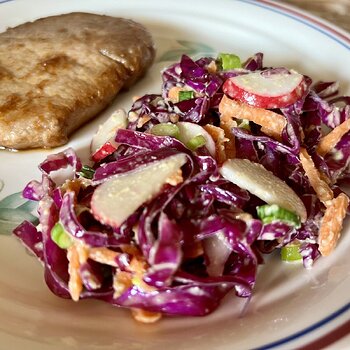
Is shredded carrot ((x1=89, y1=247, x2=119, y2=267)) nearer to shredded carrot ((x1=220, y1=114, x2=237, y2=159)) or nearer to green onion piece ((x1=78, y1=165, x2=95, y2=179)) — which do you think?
green onion piece ((x1=78, y1=165, x2=95, y2=179))

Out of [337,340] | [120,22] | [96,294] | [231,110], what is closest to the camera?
[337,340]

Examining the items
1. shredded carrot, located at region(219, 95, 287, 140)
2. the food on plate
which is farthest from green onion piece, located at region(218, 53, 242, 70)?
shredded carrot, located at region(219, 95, 287, 140)

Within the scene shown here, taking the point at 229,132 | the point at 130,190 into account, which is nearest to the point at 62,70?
the point at 229,132

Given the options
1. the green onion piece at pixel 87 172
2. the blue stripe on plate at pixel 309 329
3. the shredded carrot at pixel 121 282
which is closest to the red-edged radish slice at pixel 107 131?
the green onion piece at pixel 87 172

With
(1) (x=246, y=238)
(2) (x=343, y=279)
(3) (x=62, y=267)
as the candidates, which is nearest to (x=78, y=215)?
(3) (x=62, y=267)

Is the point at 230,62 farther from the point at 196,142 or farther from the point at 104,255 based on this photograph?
the point at 104,255

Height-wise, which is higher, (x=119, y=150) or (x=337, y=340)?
(x=337, y=340)

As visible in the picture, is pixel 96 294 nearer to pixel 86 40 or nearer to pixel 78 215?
pixel 78 215

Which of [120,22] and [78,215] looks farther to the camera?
[120,22]
